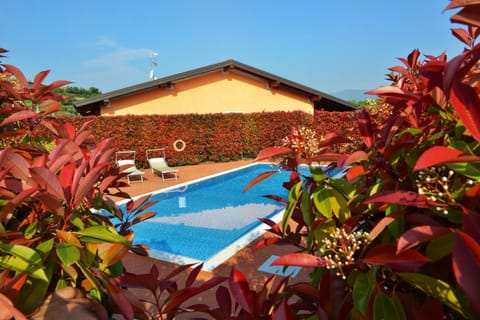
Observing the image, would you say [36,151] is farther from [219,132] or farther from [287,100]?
[287,100]

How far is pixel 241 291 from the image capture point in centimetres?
105

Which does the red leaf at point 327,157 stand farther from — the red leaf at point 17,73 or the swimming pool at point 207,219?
the swimming pool at point 207,219

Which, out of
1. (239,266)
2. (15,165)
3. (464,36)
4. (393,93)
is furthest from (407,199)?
(239,266)

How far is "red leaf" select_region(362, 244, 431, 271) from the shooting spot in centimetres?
75

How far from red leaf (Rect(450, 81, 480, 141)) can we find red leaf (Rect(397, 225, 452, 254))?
24 cm

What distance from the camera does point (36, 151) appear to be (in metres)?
1.54

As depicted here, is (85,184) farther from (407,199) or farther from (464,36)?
(464,36)

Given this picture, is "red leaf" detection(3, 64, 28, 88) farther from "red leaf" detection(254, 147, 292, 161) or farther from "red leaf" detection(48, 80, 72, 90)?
"red leaf" detection(254, 147, 292, 161)

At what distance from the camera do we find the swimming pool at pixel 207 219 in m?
6.05

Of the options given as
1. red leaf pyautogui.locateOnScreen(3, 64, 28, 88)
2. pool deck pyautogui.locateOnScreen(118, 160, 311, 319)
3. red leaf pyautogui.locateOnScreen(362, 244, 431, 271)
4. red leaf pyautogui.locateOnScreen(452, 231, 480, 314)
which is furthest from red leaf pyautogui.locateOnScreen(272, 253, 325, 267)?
pool deck pyautogui.locateOnScreen(118, 160, 311, 319)

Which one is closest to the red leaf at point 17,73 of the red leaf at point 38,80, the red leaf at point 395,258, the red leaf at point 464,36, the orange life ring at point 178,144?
the red leaf at point 38,80

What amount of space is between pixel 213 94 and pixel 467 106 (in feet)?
61.6

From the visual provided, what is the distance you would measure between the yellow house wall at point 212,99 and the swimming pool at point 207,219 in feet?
21.1

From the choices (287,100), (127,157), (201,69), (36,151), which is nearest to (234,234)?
(36,151)
